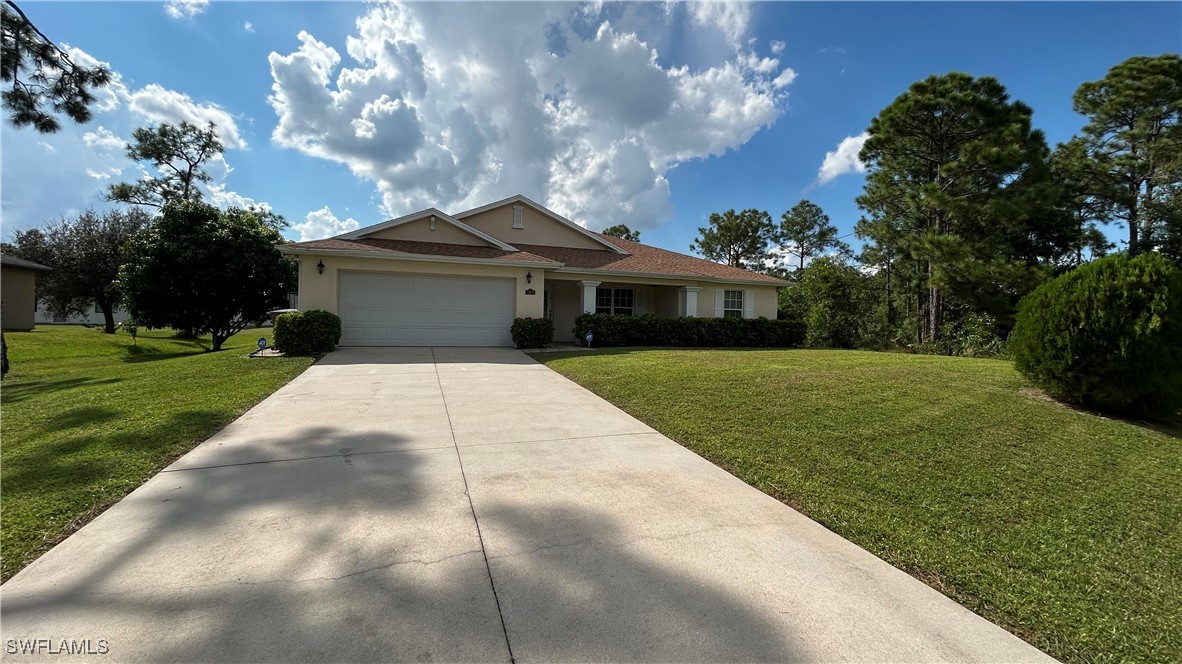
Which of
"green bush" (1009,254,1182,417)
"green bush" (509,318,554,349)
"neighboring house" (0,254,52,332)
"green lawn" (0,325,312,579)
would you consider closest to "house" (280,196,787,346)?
"green bush" (509,318,554,349)

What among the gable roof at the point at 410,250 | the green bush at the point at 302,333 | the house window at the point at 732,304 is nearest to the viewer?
the green bush at the point at 302,333

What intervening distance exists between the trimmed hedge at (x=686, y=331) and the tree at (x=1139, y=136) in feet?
46.7

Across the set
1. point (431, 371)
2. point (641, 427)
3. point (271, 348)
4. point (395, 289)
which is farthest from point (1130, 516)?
point (271, 348)

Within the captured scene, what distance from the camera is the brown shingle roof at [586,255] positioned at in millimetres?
12092

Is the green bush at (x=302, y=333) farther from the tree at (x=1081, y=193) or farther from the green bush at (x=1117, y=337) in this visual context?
the tree at (x=1081, y=193)

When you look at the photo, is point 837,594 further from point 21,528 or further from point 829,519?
point 21,528

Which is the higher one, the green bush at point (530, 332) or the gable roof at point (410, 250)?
the gable roof at point (410, 250)

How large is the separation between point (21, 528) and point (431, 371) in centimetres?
579

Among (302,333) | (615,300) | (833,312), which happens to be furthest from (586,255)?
(302,333)

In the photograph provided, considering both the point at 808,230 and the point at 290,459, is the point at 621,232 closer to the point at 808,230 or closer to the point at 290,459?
the point at 808,230

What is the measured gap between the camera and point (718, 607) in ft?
6.57

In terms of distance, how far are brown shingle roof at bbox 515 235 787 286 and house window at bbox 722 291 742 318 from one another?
0.65m

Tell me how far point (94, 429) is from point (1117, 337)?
10.7 meters

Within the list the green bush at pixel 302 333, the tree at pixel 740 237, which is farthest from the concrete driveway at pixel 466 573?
the tree at pixel 740 237
